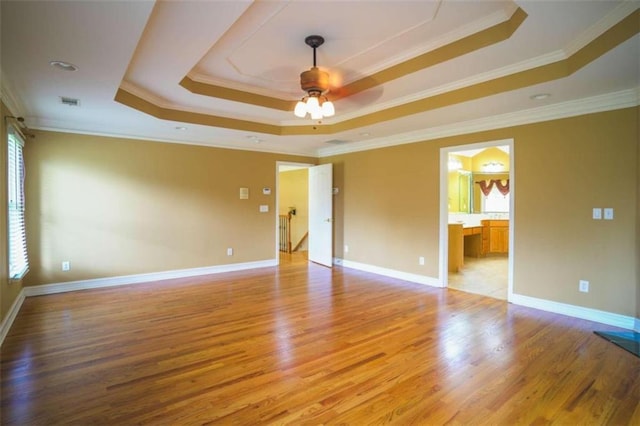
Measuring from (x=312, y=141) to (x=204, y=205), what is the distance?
7.32 feet

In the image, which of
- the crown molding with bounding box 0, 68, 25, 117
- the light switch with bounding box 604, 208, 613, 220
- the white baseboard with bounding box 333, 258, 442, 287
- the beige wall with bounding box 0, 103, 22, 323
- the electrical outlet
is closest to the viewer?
the crown molding with bounding box 0, 68, 25, 117

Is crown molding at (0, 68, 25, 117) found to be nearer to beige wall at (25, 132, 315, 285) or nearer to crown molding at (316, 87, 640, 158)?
beige wall at (25, 132, 315, 285)

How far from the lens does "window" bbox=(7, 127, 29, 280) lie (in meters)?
3.52

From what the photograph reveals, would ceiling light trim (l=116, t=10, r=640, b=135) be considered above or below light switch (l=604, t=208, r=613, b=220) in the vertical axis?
above

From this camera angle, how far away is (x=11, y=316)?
351 cm

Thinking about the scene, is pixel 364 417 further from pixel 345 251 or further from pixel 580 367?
pixel 345 251

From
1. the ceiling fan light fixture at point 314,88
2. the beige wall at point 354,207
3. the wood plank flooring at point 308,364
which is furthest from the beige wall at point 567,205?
the ceiling fan light fixture at point 314,88

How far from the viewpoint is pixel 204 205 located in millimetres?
5797

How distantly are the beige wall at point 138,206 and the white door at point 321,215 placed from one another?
88cm

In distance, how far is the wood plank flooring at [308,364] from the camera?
2059 mm

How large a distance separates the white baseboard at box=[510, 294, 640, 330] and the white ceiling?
2.19m

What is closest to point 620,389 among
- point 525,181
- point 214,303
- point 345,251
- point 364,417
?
point 364,417

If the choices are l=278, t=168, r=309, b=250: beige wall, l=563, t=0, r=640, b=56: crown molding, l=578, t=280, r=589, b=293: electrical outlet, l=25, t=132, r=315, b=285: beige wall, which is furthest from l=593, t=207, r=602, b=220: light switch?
l=278, t=168, r=309, b=250: beige wall

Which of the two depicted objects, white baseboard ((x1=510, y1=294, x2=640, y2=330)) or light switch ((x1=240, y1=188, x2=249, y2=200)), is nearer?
white baseboard ((x1=510, y1=294, x2=640, y2=330))
